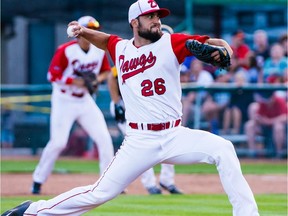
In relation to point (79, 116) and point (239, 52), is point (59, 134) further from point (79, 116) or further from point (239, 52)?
point (239, 52)

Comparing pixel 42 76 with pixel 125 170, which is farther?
pixel 42 76

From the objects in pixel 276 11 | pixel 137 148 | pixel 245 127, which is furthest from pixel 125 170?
pixel 276 11

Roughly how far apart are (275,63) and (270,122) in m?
1.17

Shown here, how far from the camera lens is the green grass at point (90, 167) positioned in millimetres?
14148

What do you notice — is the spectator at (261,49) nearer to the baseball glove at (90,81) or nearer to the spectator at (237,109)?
the spectator at (237,109)

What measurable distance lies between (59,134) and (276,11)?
8.71 metres

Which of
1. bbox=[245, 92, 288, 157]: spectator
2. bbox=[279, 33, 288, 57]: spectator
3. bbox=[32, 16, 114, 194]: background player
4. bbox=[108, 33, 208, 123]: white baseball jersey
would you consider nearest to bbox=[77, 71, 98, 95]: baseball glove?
bbox=[32, 16, 114, 194]: background player

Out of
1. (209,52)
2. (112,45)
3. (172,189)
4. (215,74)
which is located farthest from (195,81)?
(209,52)

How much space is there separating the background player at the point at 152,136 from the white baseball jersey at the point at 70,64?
4363mm

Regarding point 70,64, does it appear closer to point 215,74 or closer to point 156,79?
point 156,79

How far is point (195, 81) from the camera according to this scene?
1612 cm

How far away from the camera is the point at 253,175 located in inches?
527

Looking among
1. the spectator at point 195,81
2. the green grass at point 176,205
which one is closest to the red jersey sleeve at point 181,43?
the green grass at point 176,205

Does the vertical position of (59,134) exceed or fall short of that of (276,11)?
it falls short
